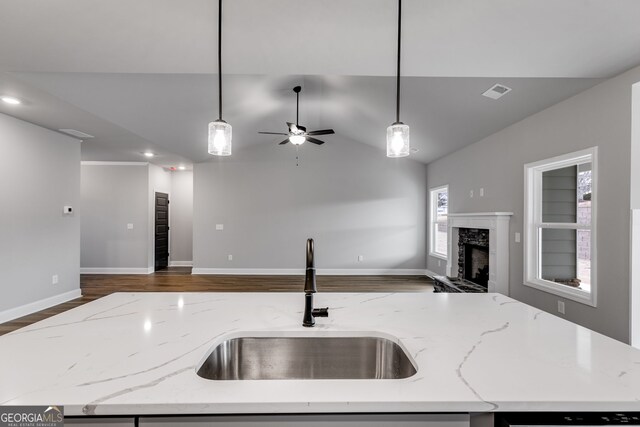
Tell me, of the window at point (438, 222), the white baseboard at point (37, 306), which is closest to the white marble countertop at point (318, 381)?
the white baseboard at point (37, 306)

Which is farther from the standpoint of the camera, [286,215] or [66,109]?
[286,215]

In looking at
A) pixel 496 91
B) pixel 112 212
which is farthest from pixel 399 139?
pixel 112 212

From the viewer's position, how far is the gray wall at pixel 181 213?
7.50m

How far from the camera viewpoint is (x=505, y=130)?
3.88m

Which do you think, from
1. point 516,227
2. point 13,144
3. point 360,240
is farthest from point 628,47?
point 13,144

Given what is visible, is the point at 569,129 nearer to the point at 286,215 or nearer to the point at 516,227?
the point at 516,227

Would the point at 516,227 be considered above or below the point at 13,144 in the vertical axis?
below

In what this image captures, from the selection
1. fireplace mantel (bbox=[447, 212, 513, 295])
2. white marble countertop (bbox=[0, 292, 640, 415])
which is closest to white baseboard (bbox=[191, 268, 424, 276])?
fireplace mantel (bbox=[447, 212, 513, 295])

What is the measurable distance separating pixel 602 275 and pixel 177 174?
8.04m

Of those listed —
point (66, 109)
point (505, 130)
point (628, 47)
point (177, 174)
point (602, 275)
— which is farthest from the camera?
point (177, 174)

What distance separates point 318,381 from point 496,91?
3518 millimetres

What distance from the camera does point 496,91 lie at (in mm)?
3154

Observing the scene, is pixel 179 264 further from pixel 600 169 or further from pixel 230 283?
pixel 600 169

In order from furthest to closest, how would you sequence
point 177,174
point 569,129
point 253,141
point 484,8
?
point 177,174, point 253,141, point 569,129, point 484,8
